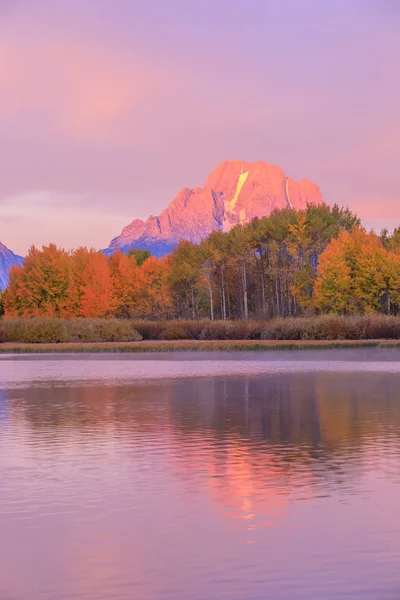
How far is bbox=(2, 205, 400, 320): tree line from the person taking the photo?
89875 mm

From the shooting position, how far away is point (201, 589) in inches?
327

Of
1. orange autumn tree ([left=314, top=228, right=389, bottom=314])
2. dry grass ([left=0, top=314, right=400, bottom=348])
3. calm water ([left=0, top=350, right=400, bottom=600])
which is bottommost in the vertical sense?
calm water ([left=0, top=350, right=400, bottom=600])

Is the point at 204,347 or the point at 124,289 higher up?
the point at 124,289

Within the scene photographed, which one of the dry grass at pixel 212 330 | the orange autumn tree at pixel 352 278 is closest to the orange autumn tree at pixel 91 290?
the dry grass at pixel 212 330

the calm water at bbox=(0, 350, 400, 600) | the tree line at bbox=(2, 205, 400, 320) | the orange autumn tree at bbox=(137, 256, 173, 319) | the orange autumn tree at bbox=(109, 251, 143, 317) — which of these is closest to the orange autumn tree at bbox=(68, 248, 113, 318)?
the tree line at bbox=(2, 205, 400, 320)

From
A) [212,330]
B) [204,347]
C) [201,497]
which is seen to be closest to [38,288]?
[212,330]

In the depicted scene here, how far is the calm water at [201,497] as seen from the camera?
8.65 meters

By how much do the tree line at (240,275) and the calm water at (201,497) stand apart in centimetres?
6403

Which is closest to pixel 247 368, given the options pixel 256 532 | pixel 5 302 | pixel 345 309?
pixel 256 532

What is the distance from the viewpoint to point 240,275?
122 metres

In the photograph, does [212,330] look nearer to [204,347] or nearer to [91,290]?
[204,347]

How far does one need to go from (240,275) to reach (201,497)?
362 ft

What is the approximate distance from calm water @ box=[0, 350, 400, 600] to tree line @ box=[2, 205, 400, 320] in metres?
64.0

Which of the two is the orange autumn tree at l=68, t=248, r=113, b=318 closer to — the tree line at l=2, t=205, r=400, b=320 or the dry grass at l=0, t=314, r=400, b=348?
the tree line at l=2, t=205, r=400, b=320
